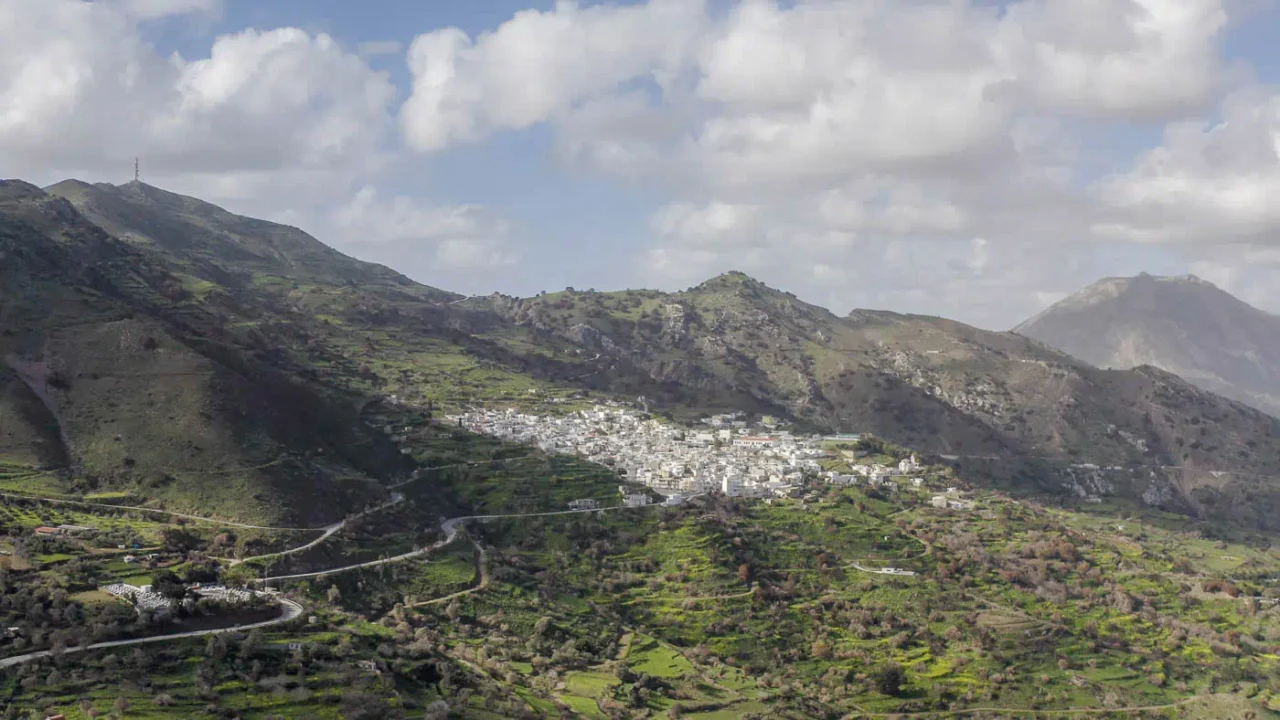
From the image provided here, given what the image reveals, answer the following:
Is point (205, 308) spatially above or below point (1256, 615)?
above

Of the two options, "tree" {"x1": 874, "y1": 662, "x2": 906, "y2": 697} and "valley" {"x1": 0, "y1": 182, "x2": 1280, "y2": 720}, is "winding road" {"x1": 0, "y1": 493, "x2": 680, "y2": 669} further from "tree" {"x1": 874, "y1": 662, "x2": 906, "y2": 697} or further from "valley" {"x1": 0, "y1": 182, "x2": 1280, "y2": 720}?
"tree" {"x1": 874, "y1": 662, "x2": 906, "y2": 697}

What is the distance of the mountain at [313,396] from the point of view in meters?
75.9

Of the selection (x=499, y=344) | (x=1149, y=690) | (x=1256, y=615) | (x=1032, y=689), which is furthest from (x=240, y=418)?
(x=499, y=344)

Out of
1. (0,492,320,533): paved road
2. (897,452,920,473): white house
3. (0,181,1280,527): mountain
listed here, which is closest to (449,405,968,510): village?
(897,452,920,473): white house

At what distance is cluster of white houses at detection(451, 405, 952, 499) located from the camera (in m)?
104

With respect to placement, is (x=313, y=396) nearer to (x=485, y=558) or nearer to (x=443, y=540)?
(x=443, y=540)

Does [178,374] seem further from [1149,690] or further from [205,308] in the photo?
[1149,690]

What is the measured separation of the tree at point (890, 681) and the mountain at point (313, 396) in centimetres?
3973

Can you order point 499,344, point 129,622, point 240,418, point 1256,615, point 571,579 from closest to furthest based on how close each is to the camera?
point 129,622 < point 571,579 < point 240,418 < point 1256,615 < point 499,344

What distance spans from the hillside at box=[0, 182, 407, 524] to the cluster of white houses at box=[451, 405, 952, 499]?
21.7 meters

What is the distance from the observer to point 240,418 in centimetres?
8050

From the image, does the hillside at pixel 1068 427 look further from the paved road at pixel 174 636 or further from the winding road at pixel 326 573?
the paved road at pixel 174 636

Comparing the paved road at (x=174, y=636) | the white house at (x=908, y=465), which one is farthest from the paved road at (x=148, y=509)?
the white house at (x=908, y=465)

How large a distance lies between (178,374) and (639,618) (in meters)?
43.7
